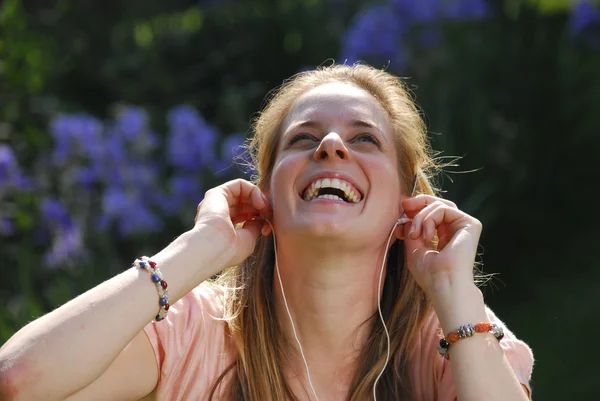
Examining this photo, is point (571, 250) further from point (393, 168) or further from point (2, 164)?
point (2, 164)

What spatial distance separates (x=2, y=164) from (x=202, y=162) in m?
1.00

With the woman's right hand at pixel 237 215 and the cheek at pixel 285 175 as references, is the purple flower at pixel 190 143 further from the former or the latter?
the cheek at pixel 285 175

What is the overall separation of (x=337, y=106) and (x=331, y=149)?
0.21 m

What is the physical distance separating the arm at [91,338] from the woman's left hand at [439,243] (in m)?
0.62

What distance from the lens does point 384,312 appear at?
107 inches

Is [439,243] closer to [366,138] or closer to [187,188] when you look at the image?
[366,138]

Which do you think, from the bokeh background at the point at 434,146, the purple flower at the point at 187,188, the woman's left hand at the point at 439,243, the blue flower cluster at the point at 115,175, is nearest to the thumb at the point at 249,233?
the woman's left hand at the point at 439,243

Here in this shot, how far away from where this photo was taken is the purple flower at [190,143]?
4.73 m

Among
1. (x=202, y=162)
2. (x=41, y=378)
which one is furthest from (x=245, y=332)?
(x=202, y=162)

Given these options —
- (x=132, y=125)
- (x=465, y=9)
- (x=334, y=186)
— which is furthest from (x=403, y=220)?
(x=465, y=9)

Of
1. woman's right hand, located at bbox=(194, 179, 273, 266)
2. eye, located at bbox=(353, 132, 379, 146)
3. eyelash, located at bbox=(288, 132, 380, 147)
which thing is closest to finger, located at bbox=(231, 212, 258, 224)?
woman's right hand, located at bbox=(194, 179, 273, 266)

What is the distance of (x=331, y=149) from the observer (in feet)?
8.30

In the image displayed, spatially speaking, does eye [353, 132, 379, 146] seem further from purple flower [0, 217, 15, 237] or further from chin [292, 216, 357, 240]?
purple flower [0, 217, 15, 237]

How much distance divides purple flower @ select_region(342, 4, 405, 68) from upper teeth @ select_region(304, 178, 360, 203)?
2.54 m
